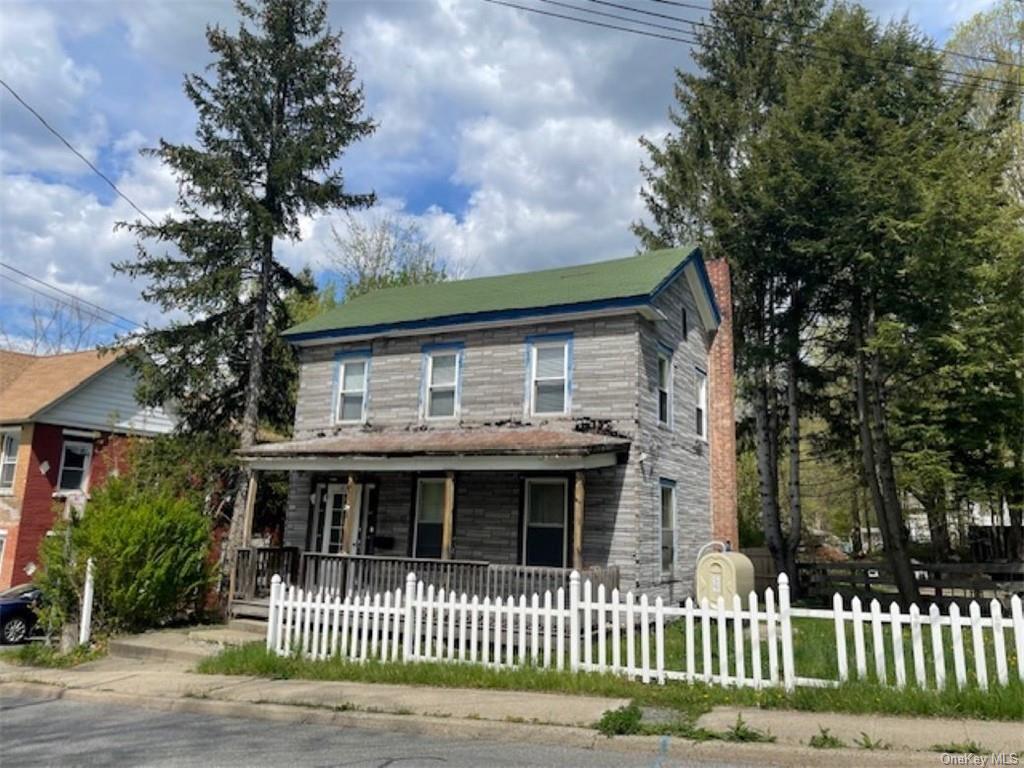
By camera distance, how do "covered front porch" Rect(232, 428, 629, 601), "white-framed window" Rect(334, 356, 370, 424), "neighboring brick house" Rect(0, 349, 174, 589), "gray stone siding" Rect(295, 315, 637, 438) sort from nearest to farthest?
"covered front porch" Rect(232, 428, 629, 601)
"gray stone siding" Rect(295, 315, 637, 438)
"white-framed window" Rect(334, 356, 370, 424)
"neighboring brick house" Rect(0, 349, 174, 589)

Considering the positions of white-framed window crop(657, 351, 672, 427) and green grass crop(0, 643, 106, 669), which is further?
white-framed window crop(657, 351, 672, 427)

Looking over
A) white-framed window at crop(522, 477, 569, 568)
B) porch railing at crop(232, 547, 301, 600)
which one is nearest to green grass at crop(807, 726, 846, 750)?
white-framed window at crop(522, 477, 569, 568)

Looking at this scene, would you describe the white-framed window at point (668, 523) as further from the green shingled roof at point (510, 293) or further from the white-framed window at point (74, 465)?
the white-framed window at point (74, 465)

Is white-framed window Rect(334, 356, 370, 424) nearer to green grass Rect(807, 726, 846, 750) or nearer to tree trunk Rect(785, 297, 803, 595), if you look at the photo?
green grass Rect(807, 726, 846, 750)

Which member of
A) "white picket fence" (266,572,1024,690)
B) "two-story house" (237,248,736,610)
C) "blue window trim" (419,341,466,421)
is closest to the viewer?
"white picket fence" (266,572,1024,690)

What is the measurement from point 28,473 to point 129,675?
14992 mm

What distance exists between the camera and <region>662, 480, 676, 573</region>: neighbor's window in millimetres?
14422

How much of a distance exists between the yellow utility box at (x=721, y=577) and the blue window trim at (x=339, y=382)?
8.12 meters

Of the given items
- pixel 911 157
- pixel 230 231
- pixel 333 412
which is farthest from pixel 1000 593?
pixel 230 231

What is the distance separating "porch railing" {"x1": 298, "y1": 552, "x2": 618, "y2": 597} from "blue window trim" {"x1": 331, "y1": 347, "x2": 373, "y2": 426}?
432cm

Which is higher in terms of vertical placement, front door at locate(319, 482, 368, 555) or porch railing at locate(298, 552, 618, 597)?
front door at locate(319, 482, 368, 555)

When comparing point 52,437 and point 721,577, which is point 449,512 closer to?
point 721,577

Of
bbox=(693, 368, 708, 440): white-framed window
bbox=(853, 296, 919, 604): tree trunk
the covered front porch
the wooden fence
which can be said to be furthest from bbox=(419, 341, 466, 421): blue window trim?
bbox=(853, 296, 919, 604): tree trunk

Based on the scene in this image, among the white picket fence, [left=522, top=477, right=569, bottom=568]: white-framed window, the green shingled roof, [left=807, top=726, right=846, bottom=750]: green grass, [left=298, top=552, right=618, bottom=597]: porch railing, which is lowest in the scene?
[left=807, top=726, right=846, bottom=750]: green grass
